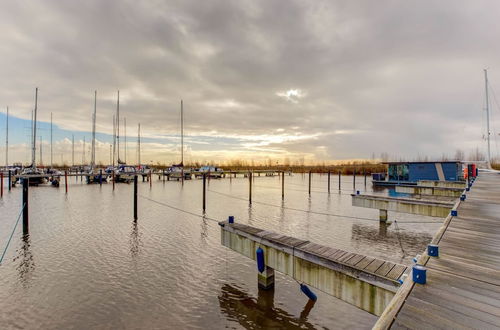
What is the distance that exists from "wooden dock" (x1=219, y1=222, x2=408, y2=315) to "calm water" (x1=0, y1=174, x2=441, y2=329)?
4.87 ft

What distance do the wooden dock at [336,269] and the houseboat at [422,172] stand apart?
4192cm

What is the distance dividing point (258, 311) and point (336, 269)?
3061 mm

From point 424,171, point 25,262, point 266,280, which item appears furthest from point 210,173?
point 266,280

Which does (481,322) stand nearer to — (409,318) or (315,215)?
(409,318)

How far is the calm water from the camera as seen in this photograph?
7.07 m

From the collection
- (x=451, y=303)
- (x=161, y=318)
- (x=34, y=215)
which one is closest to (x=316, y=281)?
(x=451, y=303)

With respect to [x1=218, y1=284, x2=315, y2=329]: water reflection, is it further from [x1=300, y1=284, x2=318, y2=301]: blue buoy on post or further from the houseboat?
the houseboat

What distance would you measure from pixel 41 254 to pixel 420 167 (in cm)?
4936

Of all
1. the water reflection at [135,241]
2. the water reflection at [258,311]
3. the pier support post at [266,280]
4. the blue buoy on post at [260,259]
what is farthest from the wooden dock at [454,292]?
the water reflection at [135,241]

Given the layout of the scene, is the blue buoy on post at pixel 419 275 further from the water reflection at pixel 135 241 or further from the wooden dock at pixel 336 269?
the water reflection at pixel 135 241

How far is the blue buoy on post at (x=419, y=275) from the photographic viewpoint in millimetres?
3963

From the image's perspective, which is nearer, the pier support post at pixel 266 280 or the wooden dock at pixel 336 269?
the wooden dock at pixel 336 269

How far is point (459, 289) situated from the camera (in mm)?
3865

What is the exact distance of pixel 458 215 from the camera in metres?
9.23
